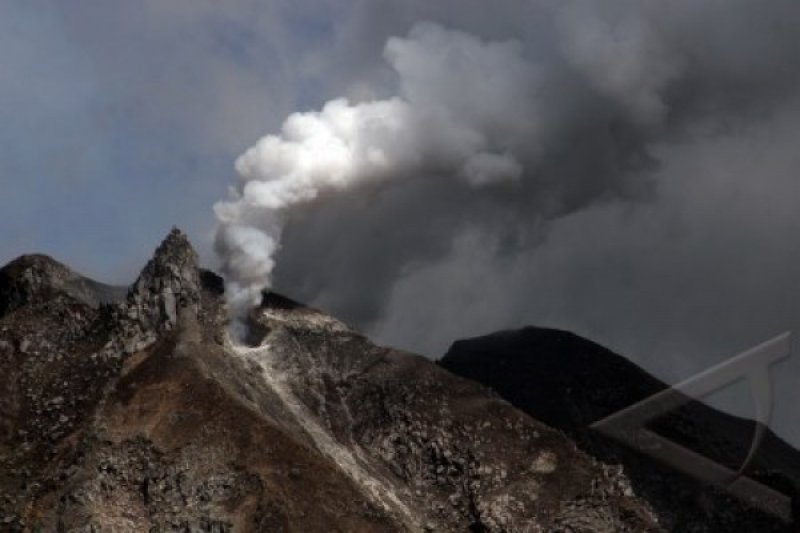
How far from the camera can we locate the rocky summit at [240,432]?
9312 centimetres

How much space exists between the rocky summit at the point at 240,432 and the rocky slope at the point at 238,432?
0.66ft

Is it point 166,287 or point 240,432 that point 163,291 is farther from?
point 240,432

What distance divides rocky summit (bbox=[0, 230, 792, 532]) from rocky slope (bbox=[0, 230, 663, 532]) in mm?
201

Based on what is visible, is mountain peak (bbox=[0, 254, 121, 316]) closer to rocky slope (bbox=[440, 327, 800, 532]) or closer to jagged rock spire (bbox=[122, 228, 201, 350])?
jagged rock spire (bbox=[122, 228, 201, 350])

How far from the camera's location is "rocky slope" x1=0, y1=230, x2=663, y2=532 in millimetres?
93125

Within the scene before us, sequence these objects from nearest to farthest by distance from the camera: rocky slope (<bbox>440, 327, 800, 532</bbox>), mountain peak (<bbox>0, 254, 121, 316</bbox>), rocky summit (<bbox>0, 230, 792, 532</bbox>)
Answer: rocky summit (<bbox>0, 230, 792, 532</bbox>)
mountain peak (<bbox>0, 254, 121, 316</bbox>)
rocky slope (<bbox>440, 327, 800, 532</bbox>)

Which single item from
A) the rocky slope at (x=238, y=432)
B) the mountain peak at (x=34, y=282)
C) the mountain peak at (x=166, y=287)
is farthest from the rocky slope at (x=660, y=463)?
the mountain peak at (x=34, y=282)

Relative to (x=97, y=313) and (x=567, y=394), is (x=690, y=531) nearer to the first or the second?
(x=567, y=394)

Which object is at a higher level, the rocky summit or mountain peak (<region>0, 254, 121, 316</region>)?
mountain peak (<region>0, 254, 121, 316</region>)

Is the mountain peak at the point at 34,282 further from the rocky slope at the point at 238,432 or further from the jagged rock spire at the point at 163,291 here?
the jagged rock spire at the point at 163,291

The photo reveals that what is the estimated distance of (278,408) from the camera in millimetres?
118562

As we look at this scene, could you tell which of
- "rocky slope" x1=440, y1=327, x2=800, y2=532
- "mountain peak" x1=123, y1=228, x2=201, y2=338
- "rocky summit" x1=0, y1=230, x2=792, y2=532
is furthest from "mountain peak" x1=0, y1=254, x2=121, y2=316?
"rocky slope" x1=440, y1=327, x2=800, y2=532

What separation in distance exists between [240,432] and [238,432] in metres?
0.19

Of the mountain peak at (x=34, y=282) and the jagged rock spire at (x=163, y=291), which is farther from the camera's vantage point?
the mountain peak at (x=34, y=282)
